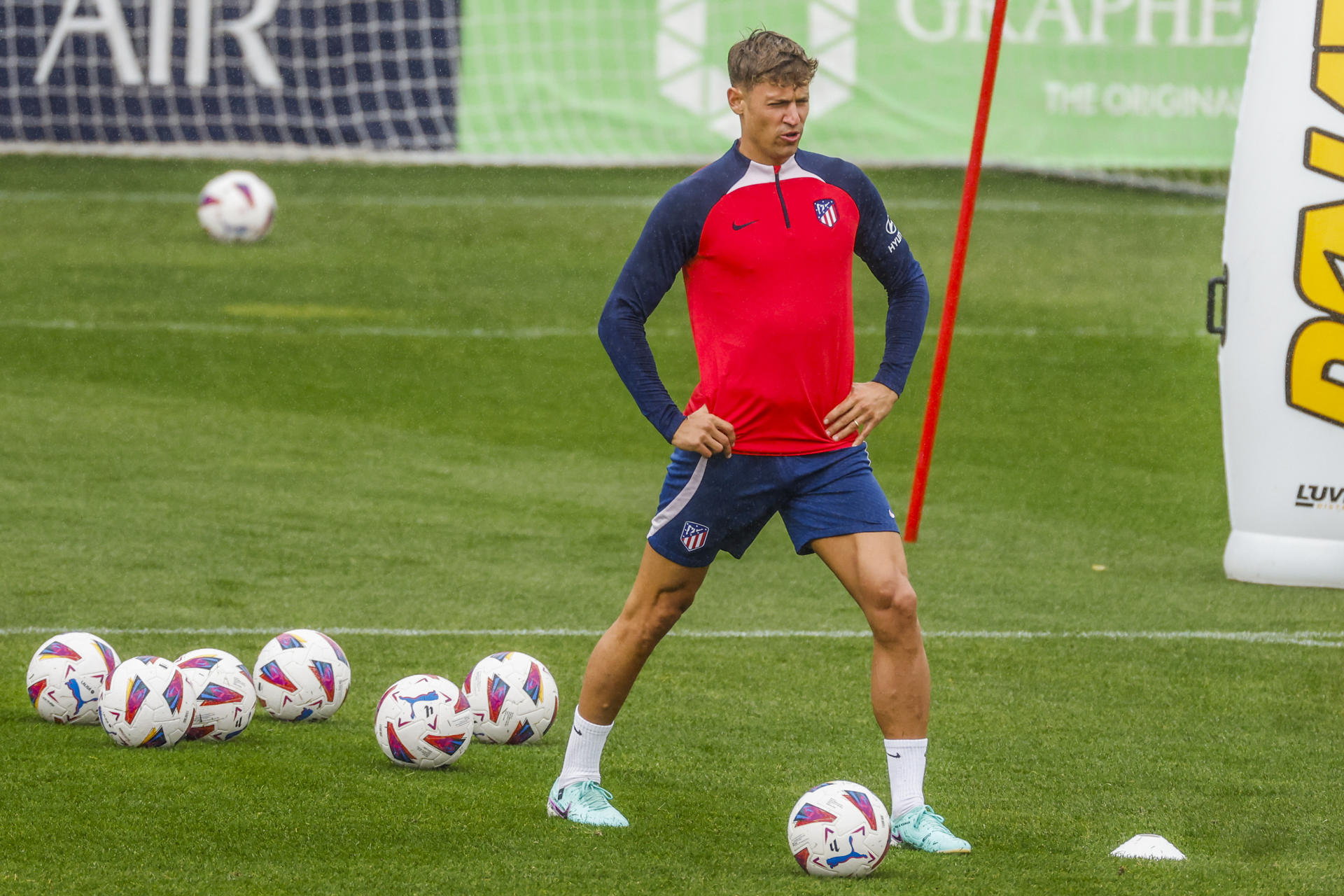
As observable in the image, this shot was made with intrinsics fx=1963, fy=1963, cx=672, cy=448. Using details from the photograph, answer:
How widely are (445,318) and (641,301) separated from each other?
10.9 m

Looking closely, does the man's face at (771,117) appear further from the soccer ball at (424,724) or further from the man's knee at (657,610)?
the soccer ball at (424,724)

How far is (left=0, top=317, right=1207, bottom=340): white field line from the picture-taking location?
1504 centimetres

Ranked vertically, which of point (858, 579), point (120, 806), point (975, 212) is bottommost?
point (975, 212)

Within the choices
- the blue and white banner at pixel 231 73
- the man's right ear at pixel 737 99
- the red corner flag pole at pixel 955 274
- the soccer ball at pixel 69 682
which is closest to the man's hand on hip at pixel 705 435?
the man's right ear at pixel 737 99

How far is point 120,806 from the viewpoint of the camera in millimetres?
5469

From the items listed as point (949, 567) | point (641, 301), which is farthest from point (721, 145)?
point (641, 301)

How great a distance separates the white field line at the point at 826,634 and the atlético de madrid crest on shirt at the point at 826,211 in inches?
126

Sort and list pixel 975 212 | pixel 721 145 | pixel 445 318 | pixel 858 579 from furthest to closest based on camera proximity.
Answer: pixel 975 212, pixel 721 145, pixel 445 318, pixel 858 579

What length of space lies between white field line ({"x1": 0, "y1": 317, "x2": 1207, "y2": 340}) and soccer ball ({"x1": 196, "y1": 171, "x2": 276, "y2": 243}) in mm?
2220

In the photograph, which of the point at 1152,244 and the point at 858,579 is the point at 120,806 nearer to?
the point at 858,579

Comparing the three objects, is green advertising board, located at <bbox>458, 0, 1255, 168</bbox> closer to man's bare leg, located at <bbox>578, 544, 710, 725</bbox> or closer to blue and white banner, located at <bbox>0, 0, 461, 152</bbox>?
blue and white banner, located at <bbox>0, 0, 461, 152</bbox>

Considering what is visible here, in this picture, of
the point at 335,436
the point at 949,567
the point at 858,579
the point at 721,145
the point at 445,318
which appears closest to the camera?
the point at 858,579

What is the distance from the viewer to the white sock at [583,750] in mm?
5504

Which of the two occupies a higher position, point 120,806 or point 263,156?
point 120,806
